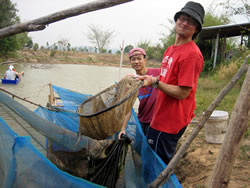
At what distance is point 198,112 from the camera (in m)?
4.21

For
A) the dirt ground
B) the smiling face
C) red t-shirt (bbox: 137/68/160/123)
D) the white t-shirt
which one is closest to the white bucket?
the dirt ground

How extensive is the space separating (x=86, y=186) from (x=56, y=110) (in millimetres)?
1451

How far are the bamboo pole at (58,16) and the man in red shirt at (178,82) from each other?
0.44 m

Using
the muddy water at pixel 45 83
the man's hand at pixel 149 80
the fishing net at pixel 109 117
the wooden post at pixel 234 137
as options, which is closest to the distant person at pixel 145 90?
the fishing net at pixel 109 117

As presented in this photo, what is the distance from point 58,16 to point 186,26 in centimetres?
Result: 79

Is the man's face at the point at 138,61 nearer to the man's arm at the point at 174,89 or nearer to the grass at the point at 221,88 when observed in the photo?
the man's arm at the point at 174,89

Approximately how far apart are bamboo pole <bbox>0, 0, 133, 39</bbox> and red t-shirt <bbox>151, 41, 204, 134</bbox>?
1.51 ft

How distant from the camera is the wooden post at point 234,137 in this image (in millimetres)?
888

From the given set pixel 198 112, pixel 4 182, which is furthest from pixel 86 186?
pixel 198 112

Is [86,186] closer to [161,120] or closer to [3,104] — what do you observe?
[161,120]

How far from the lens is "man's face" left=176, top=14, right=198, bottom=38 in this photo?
1.30 m

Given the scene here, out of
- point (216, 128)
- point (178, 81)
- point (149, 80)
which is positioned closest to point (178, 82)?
point (178, 81)

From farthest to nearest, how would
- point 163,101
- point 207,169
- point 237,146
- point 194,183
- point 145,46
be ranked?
1. point 145,46
2. point 207,169
3. point 194,183
4. point 163,101
5. point 237,146

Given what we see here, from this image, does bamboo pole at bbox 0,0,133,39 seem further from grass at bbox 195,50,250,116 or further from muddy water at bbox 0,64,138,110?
grass at bbox 195,50,250,116
